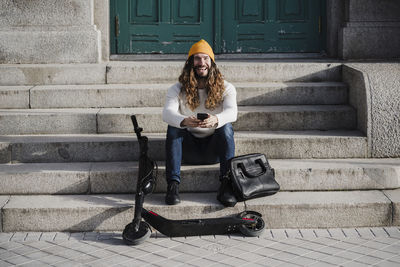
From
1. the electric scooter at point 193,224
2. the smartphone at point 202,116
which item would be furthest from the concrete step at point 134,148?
the electric scooter at point 193,224

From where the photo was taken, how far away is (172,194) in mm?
5168

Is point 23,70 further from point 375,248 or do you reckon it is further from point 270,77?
point 375,248

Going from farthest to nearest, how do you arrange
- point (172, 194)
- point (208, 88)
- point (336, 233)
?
point (208, 88) < point (172, 194) < point (336, 233)

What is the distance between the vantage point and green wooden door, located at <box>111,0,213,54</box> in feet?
26.3

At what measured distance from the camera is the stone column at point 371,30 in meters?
7.65

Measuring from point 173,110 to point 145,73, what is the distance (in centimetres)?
173

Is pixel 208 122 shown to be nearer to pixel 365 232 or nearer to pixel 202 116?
pixel 202 116

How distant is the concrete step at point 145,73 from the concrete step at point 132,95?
0.72 ft

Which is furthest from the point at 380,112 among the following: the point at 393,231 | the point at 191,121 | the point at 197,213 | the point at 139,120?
the point at 139,120

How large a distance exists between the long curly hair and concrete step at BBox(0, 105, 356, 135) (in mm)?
795

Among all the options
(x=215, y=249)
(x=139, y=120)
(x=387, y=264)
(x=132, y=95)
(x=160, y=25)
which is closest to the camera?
(x=387, y=264)

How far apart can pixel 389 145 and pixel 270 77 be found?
1678 millimetres

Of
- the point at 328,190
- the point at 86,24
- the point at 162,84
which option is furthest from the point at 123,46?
the point at 328,190

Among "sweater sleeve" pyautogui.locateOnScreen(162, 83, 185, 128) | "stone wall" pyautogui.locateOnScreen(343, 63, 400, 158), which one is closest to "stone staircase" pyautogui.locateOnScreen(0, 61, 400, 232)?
"stone wall" pyautogui.locateOnScreen(343, 63, 400, 158)
